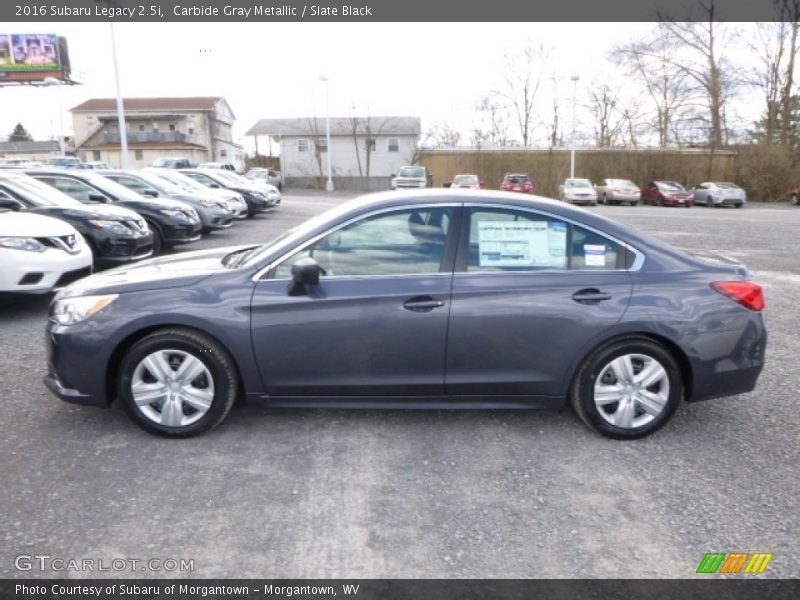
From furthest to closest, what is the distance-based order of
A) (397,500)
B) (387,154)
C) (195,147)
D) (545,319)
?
(195,147)
(387,154)
(545,319)
(397,500)

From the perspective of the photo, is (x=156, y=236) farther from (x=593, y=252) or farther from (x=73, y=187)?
(x=593, y=252)

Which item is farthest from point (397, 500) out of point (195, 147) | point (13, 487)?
point (195, 147)

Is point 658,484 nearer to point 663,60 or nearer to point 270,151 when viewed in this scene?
point 663,60

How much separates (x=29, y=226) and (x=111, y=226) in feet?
6.07

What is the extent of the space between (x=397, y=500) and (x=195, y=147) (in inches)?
2367

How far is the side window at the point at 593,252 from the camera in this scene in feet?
12.8

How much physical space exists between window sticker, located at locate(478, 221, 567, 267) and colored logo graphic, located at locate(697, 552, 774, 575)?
181 cm

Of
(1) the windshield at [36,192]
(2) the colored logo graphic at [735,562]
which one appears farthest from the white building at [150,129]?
(2) the colored logo graphic at [735,562]

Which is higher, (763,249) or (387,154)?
(387,154)

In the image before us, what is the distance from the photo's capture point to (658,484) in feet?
11.2

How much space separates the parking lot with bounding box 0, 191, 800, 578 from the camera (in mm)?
2781

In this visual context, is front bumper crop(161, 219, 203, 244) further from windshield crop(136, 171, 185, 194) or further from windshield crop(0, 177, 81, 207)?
windshield crop(136, 171, 185, 194)

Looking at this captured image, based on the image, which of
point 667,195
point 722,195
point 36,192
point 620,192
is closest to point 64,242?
point 36,192

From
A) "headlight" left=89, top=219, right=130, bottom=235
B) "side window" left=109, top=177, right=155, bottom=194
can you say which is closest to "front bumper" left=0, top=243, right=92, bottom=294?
"headlight" left=89, top=219, right=130, bottom=235
